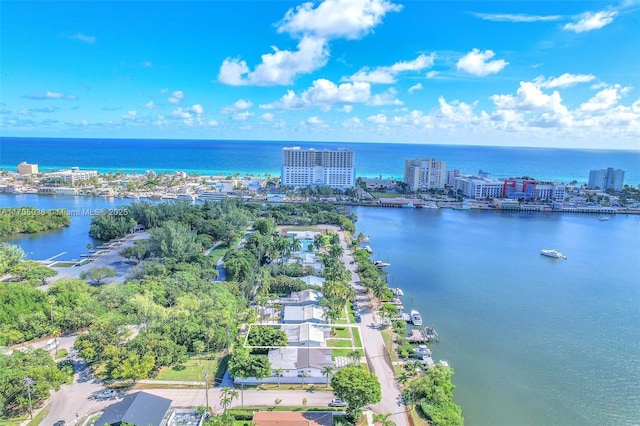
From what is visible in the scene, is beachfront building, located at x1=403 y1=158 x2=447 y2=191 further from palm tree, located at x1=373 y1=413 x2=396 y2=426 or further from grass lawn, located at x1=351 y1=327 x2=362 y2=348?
palm tree, located at x1=373 y1=413 x2=396 y2=426

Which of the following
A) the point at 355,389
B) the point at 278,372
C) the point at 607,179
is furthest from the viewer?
the point at 607,179

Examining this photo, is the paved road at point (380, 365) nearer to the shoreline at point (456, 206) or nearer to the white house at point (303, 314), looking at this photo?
the white house at point (303, 314)

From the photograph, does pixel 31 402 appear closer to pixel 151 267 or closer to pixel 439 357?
pixel 151 267

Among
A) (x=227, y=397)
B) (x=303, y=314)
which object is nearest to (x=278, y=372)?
(x=227, y=397)

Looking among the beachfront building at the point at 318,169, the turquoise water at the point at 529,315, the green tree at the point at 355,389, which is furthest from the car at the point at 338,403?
the beachfront building at the point at 318,169

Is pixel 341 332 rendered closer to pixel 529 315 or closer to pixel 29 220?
pixel 529 315

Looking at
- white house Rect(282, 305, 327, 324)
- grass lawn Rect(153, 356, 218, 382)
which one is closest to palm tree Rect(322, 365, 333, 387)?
white house Rect(282, 305, 327, 324)

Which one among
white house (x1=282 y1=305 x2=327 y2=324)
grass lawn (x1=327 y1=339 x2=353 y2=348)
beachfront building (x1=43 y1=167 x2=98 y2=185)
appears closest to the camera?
grass lawn (x1=327 y1=339 x2=353 y2=348)
